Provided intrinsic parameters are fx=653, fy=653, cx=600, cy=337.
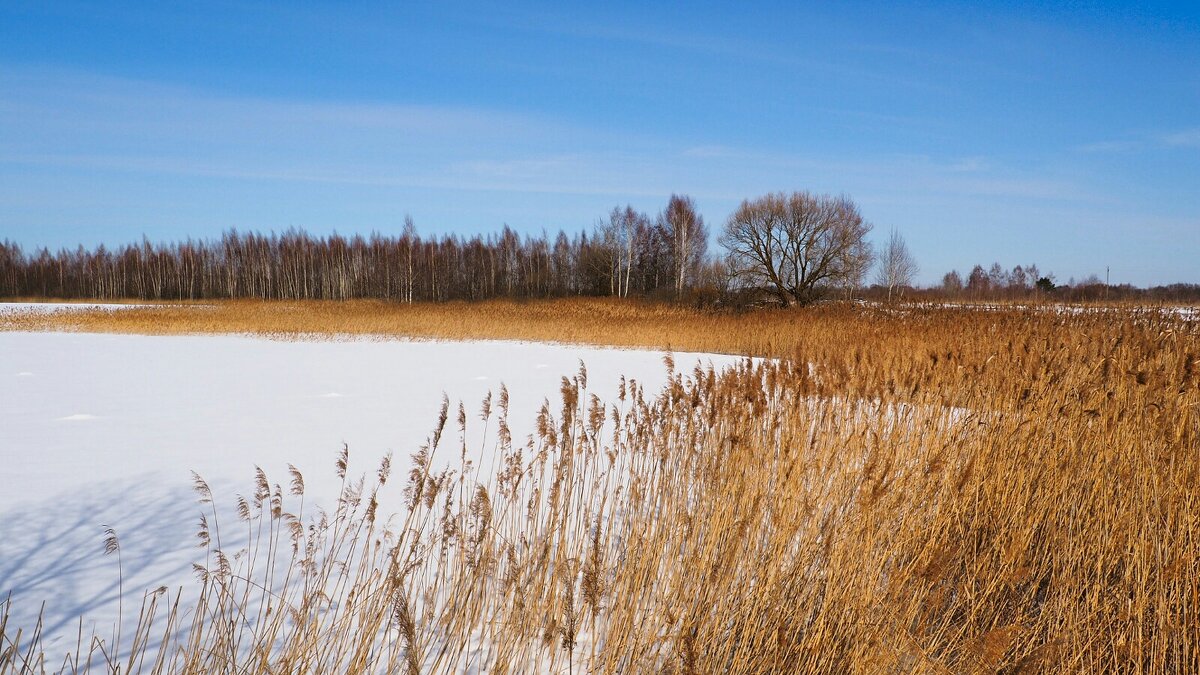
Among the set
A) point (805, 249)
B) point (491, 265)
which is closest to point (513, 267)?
point (491, 265)

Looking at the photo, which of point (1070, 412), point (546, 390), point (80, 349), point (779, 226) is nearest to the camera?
point (1070, 412)

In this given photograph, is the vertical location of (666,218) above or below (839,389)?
above

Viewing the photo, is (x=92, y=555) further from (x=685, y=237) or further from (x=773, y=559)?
(x=685, y=237)

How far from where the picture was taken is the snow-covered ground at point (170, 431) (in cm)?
345

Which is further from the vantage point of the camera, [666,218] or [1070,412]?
[666,218]

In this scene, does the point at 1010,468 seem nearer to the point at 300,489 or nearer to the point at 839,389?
the point at 839,389

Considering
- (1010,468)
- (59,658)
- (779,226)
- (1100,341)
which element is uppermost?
(779,226)

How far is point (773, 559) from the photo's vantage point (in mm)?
2641

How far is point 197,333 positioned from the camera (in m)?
22.8

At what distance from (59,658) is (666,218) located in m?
45.5

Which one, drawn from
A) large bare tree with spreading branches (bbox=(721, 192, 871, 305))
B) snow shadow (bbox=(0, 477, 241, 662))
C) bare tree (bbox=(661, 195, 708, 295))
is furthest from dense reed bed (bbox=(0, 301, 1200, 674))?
bare tree (bbox=(661, 195, 708, 295))

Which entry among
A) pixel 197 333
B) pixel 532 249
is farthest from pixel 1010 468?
pixel 532 249

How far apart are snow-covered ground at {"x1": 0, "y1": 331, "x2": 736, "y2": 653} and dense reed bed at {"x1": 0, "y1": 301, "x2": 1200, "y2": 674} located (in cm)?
36

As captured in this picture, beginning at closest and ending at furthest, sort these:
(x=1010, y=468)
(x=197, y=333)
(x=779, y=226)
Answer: (x=1010, y=468) < (x=197, y=333) < (x=779, y=226)
